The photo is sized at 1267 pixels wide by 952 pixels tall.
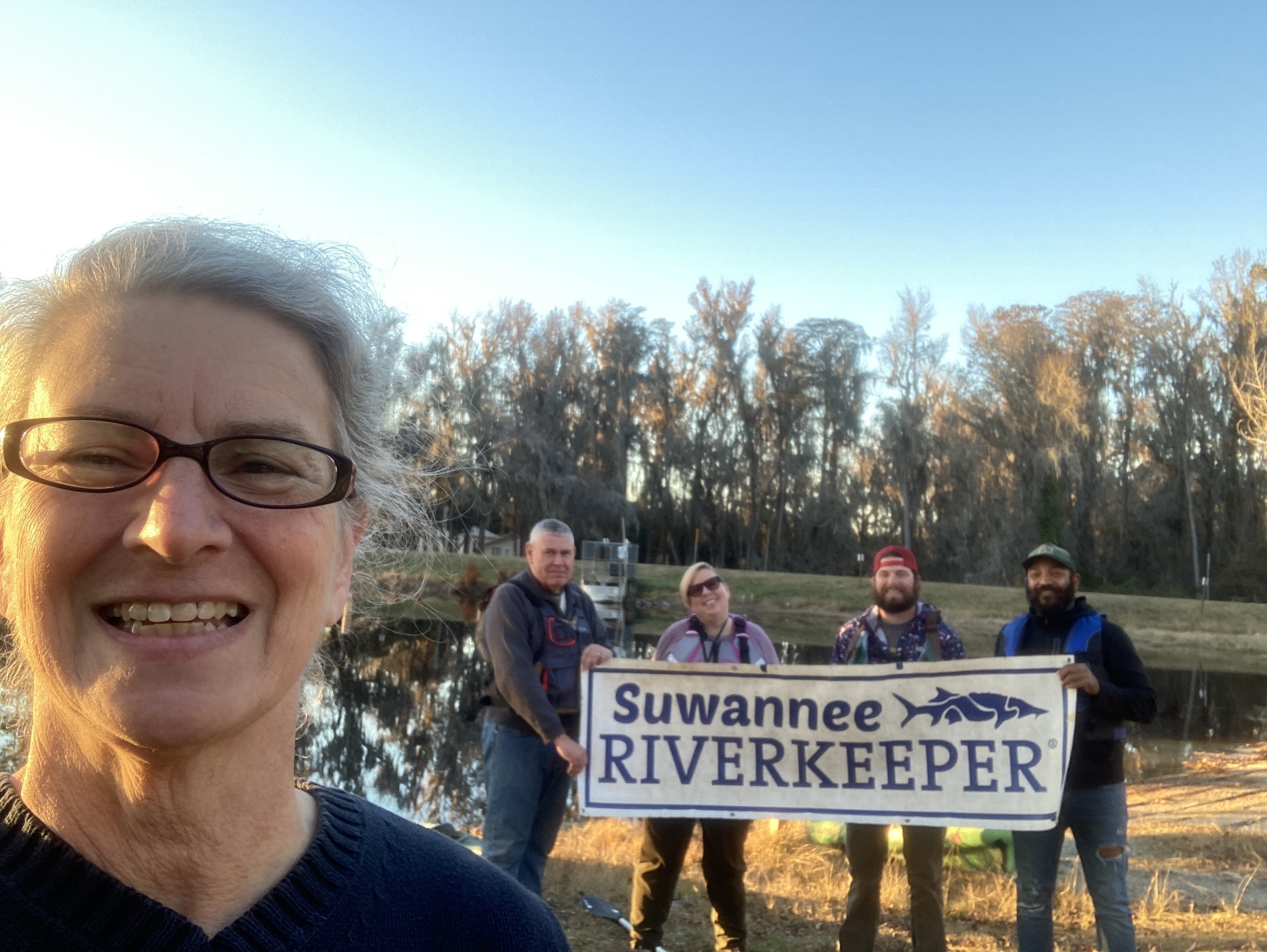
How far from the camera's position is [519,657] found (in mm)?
5012

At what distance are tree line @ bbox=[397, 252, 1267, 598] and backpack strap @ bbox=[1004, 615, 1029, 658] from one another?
30941 millimetres

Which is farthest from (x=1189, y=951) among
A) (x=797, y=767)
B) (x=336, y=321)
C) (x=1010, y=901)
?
(x=336, y=321)

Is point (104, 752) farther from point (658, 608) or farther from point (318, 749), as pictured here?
point (658, 608)

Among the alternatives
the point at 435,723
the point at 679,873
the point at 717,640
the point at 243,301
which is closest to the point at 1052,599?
the point at 717,640

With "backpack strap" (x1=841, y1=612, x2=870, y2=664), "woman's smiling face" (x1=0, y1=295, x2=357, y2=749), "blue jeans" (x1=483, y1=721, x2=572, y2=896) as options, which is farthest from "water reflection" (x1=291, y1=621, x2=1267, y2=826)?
"woman's smiling face" (x1=0, y1=295, x2=357, y2=749)


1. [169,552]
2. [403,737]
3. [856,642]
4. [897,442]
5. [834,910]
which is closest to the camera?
[169,552]

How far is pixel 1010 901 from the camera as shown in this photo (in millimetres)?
6316

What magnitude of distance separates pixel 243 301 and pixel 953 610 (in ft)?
113

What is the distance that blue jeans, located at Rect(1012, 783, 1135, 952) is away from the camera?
4.61m

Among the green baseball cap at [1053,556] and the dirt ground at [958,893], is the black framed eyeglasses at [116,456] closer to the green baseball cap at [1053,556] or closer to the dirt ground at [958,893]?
the green baseball cap at [1053,556]

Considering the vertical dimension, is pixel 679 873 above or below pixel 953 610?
above

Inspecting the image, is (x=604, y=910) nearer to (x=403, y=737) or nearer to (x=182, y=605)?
(x=182, y=605)

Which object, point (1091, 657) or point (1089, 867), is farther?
point (1091, 657)

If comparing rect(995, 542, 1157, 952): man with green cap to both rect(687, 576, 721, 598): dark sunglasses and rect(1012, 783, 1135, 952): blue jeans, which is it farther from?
rect(687, 576, 721, 598): dark sunglasses
